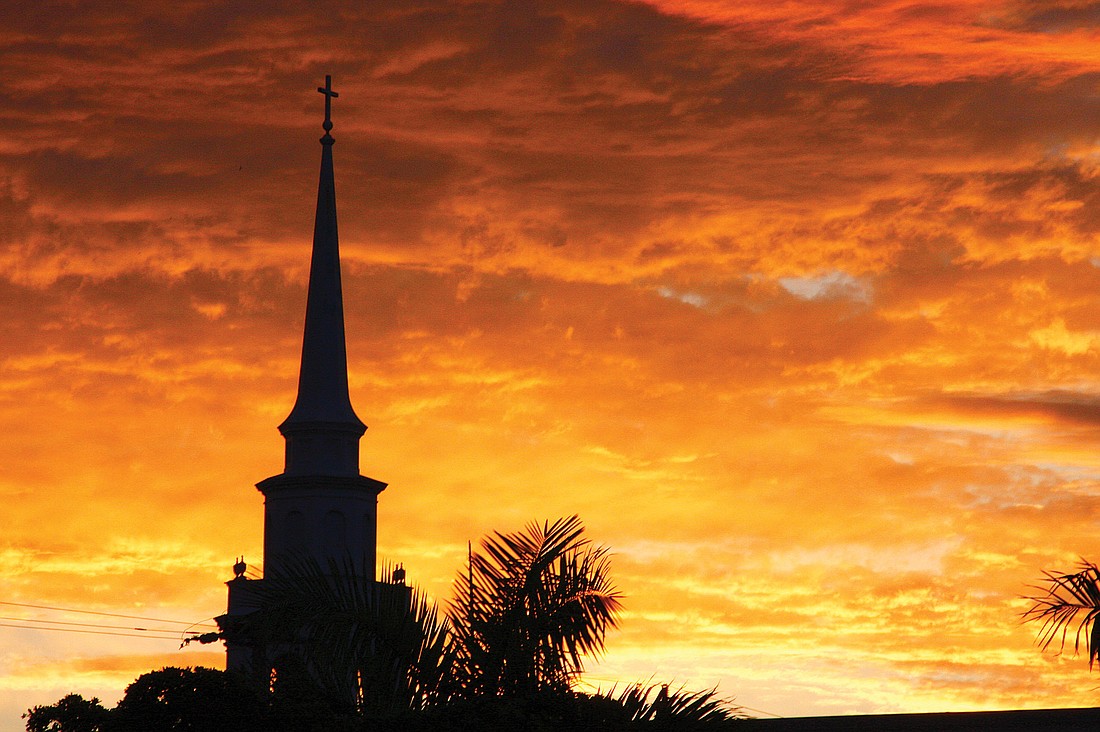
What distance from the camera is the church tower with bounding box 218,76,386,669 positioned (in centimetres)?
6059

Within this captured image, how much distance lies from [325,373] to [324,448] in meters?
3.00

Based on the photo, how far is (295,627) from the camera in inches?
728

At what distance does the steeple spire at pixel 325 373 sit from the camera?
6156 cm

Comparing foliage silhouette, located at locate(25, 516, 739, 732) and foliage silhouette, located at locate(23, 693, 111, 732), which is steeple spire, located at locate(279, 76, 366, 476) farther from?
foliage silhouette, located at locate(25, 516, 739, 732)

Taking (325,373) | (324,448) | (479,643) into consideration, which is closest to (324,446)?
(324,448)

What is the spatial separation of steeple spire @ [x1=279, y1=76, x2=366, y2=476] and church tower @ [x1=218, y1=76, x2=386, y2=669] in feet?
0.12

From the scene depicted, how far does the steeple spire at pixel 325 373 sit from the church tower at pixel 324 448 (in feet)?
0.12

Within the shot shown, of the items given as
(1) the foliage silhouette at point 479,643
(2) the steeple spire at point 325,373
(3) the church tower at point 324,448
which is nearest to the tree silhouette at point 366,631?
(1) the foliage silhouette at point 479,643

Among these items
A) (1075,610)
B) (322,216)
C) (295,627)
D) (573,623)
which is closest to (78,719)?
(295,627)

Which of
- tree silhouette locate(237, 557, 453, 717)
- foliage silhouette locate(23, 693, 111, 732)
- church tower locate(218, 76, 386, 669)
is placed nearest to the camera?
tree silhouette locate(237, 557, 453, 717)

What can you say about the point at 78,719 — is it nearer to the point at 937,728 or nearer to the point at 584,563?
the point at 584,563

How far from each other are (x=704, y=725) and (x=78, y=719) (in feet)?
37.4

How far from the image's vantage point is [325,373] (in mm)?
62719

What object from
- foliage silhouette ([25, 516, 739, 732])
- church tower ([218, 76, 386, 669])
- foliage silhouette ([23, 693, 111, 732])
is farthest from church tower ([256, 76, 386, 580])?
foliage silhouette ([25, 516, 739, 732])
